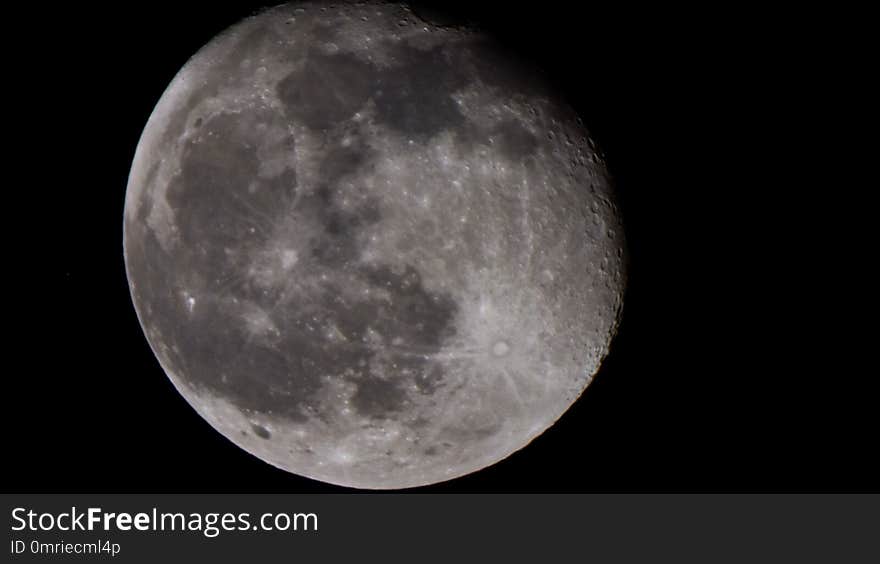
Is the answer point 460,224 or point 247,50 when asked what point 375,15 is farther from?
point 460,224

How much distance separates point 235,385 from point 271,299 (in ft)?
1.59

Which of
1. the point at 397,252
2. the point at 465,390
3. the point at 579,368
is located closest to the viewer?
the point at 397,252

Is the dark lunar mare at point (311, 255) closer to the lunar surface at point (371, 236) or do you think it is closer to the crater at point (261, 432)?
the lunar surface at point (371, 236)

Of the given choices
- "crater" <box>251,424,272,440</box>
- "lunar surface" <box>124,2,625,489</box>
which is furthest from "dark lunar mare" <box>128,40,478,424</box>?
"crater" <box>251,424,272,440</box>

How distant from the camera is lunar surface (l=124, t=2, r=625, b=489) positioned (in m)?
2.98

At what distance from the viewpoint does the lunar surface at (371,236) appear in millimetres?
2977

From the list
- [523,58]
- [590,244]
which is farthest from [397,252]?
[523,58]

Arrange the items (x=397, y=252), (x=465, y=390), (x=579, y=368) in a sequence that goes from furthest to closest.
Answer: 1. (x=579, y=368)
2. (x=465, y=390)
3. (x=397, y=252)

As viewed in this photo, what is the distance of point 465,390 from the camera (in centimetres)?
322

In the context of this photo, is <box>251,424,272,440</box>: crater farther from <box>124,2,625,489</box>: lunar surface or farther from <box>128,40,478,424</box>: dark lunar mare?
<box>128,40,478,424</box>: dark lunar mare

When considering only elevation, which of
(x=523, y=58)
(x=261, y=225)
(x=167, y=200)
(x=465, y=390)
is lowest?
(x=465, y=390)

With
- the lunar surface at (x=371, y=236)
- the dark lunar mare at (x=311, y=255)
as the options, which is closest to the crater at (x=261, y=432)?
the lunar surface at (x=371, y=236)

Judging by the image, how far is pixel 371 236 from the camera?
2.96 m

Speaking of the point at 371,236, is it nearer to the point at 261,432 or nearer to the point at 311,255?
the point at 311,255
